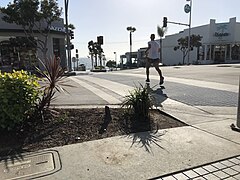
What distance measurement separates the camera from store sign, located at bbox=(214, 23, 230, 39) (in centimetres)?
3928

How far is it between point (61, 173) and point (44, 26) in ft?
74.5

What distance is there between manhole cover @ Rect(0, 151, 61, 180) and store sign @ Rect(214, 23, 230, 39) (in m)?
43.1

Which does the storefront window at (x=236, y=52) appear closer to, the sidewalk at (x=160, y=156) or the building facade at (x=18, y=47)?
the building facade at (x=18, y=47)

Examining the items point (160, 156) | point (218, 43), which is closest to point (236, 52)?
point (218, 43)

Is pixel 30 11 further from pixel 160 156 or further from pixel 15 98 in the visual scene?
pixel 160 156

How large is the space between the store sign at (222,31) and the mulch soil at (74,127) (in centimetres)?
4055

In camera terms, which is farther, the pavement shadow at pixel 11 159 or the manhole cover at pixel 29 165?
the pavement shadow at pixel 11 159

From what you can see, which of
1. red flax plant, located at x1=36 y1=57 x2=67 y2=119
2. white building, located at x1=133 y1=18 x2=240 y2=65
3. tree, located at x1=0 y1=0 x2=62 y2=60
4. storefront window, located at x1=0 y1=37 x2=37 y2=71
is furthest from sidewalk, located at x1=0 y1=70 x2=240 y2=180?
white building, located at x1=133 y1=18 x2=240 y2=65

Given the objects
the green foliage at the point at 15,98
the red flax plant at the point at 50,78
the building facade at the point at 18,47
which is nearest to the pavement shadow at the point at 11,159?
the green foliage at the point at 15,98

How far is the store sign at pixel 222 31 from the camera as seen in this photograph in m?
39.3

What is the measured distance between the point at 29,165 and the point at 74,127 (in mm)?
1294

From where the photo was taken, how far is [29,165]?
2795mm

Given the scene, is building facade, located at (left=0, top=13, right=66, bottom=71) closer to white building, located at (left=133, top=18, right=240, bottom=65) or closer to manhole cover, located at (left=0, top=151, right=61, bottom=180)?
manhole cover, located at (left=0, top=151, right=61, bottom=180)

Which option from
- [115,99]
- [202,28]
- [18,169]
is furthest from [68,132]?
[202,28]
